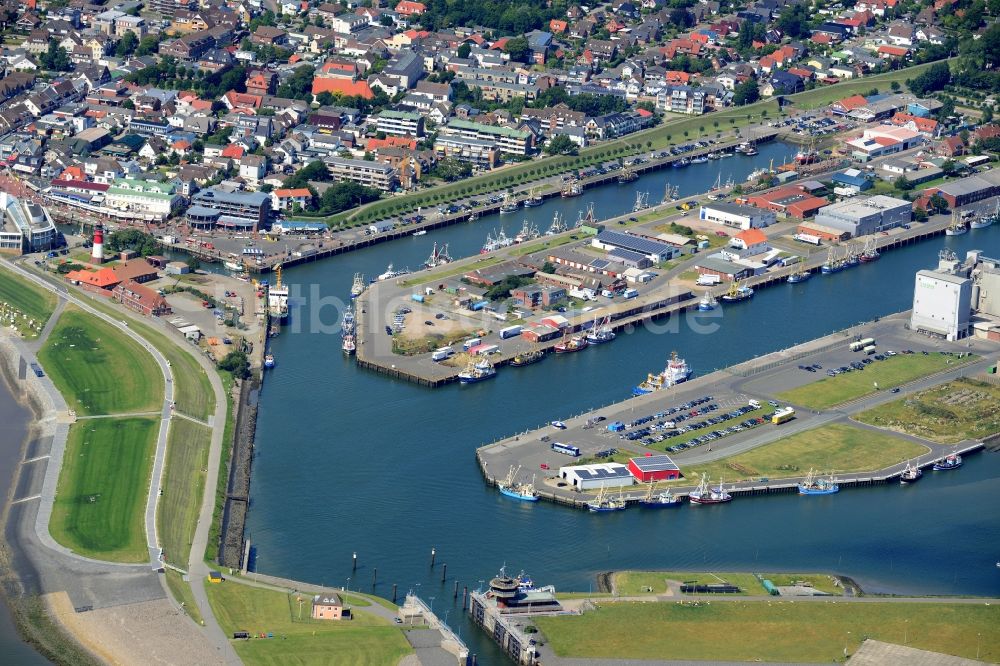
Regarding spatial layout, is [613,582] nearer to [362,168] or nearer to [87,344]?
[87,344]

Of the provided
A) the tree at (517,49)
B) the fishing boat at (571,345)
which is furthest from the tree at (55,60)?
the fishing boat at (571,345)

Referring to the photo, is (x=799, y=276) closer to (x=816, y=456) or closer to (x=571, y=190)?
(x=571, y=190)

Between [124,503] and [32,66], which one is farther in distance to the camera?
[32,66]

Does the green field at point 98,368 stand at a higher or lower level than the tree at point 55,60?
lower

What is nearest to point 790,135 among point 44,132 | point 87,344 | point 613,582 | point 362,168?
point 362,168

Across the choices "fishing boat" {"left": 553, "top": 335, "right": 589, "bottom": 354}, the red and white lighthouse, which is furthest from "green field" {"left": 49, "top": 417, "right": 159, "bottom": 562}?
the red and white lighthouse

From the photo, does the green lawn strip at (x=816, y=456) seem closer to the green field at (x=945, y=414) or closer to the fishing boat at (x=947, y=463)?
the fishing boat at (x=947, y=463)
